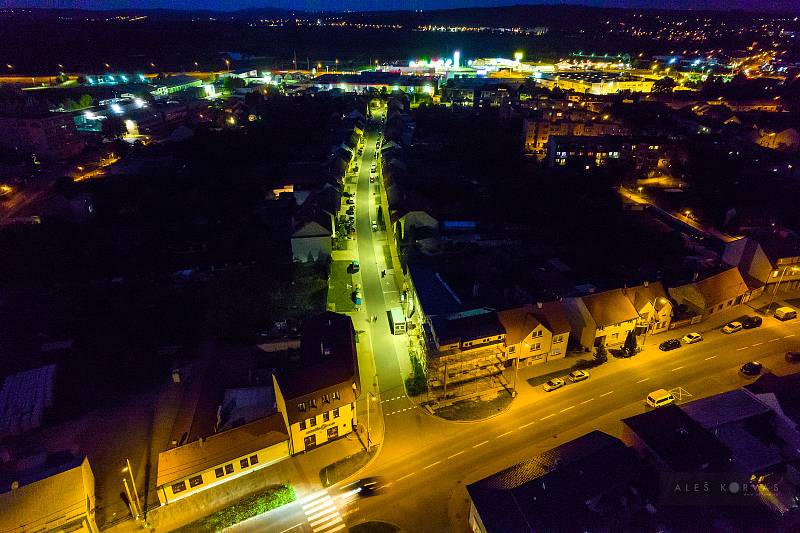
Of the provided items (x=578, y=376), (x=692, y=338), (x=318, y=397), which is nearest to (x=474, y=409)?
(x=578, y=376)

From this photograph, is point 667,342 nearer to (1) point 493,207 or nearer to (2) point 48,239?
(1) point 493,207

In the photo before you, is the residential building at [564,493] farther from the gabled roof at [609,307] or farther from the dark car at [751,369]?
the dark car at [751,369]

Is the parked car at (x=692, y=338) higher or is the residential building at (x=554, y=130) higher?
the residential building at (x=554, y=130)

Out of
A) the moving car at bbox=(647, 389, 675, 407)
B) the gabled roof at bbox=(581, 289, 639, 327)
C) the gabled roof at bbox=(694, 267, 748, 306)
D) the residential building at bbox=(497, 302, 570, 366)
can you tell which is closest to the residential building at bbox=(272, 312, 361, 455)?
the residential building at bbox=(497, 302, 570, 366)

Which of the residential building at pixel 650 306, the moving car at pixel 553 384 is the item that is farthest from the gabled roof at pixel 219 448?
the residential building at pixel 650 306

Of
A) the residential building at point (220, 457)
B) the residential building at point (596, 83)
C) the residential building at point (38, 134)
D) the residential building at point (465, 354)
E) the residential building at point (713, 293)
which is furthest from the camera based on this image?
the residential building at point (596, 83)

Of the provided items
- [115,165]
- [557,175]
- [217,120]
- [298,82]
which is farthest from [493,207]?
[298,82]

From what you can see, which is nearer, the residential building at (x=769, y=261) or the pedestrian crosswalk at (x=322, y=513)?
the pedestrian crosswalk at (x=322, y=513)

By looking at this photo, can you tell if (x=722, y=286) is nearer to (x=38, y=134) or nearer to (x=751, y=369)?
(x=751, y=369)
